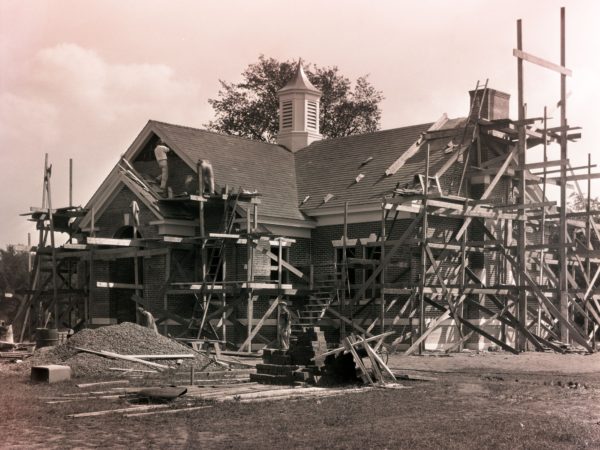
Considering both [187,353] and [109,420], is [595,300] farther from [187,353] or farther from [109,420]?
[109,420]

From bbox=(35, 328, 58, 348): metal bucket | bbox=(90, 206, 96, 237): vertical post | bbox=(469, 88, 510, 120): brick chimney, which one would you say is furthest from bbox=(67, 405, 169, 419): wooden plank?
bbox=(469, 88, 510, 120): brick chimney

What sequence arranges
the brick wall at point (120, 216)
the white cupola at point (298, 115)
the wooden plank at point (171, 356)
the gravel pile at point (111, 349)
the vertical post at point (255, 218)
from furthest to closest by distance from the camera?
the white cupola at point (298, 115) → the brick wall at point (120, 216) → the vertical post at point (255, 218) → the wooden plank at point (171, 356) → the gravel pile at point (111, 349)

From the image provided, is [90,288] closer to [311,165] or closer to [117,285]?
[117,285]

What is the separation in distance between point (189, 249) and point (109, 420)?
1640cm

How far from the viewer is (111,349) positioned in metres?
20.1

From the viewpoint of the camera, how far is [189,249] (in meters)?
28.6

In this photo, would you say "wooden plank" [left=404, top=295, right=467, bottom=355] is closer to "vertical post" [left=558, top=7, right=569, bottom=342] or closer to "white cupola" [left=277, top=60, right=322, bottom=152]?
"vertical post" [left=558, top=7, right=569, bottom=342]

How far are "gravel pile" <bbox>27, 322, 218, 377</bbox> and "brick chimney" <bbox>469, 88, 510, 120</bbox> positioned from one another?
1411cm

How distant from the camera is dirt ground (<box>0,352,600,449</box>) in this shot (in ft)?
35.2

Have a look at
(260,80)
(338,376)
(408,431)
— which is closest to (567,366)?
(338,376)

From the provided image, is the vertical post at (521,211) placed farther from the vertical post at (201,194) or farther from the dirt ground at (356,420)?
the vertical post at (201,194)

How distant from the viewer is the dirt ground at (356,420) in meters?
10.7

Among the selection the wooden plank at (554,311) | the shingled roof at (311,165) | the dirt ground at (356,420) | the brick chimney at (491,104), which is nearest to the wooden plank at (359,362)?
the dirt ground at (356,420)

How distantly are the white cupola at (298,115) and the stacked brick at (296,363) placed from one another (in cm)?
1947
